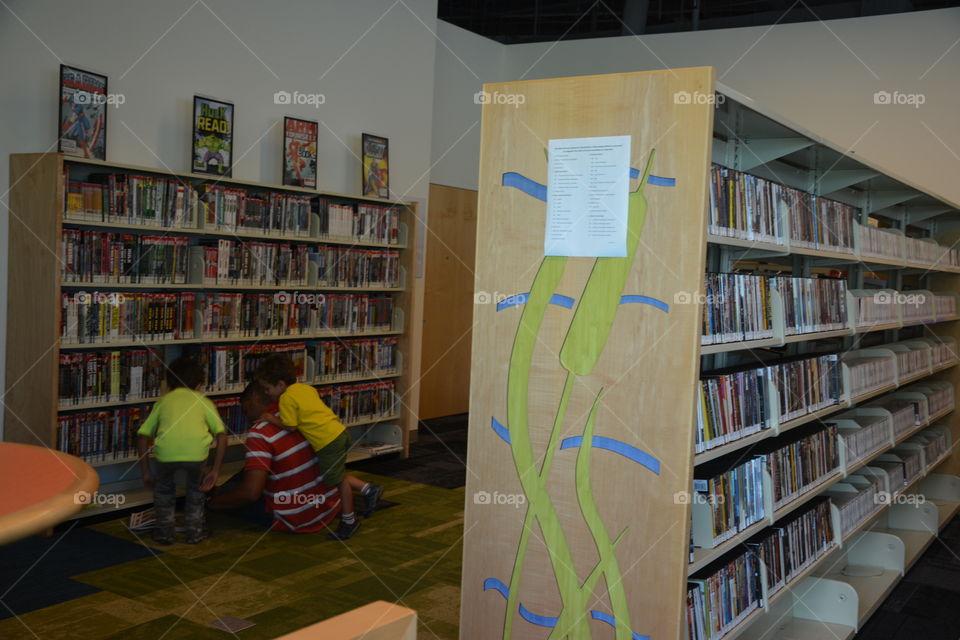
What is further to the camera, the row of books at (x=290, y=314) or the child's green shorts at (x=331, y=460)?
the row of books at (x=290, y=314)

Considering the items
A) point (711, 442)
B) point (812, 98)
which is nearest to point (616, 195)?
point (711, 442)

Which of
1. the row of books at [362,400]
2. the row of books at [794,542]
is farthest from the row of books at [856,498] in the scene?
the row of books at [362,400]

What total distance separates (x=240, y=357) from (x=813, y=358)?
3.50 metres

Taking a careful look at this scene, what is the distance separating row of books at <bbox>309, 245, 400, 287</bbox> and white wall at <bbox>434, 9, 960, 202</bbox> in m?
2.19

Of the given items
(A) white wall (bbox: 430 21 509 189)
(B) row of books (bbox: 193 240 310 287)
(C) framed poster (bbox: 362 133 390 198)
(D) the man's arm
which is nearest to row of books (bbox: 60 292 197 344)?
(B) row of books (bbox: 193 240 310 287)

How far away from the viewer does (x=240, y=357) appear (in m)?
5.61

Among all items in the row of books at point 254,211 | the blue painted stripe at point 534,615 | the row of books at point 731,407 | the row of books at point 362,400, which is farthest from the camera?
the row of books at point 362,400

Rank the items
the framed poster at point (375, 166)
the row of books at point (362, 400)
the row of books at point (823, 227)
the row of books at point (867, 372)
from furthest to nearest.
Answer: the framed poster at point (375, 166) → the row of books at point (362, 400) → the row of books at point (867, 372) → the row of books at point (823, 227)

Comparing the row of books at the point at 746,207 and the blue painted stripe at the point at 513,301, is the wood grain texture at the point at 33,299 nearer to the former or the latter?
the blue painted stripe at the point at 513,301

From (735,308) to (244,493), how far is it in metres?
3.05

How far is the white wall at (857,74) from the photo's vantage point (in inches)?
280

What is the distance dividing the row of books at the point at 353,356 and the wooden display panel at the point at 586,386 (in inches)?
140

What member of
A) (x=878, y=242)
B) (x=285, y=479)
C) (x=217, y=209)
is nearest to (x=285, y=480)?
(x=285, y=479)

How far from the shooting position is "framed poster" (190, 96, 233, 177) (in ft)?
17.7
